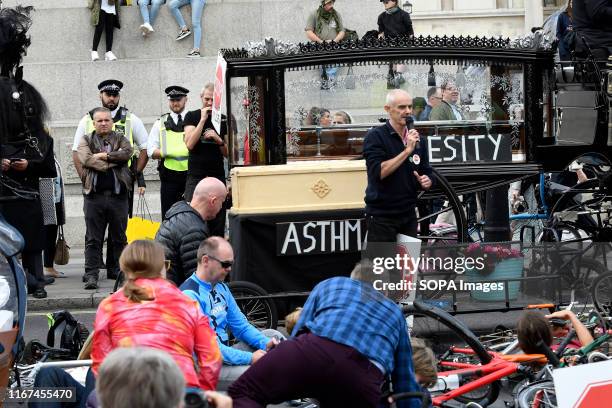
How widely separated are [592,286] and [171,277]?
3.14 meters

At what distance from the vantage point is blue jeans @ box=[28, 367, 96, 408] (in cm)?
645

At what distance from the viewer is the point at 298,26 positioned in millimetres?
18281

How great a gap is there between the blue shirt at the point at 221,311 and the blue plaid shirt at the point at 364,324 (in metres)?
1.19

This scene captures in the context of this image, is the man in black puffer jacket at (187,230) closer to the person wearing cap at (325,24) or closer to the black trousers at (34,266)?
the black trousers at (34,266)

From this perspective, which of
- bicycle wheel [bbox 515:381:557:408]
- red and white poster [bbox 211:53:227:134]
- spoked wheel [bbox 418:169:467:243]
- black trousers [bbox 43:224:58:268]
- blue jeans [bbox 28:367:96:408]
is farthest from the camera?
black trousers [bbox 43:224:58:268]

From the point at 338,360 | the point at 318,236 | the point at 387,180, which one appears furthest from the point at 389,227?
the point at 338,360

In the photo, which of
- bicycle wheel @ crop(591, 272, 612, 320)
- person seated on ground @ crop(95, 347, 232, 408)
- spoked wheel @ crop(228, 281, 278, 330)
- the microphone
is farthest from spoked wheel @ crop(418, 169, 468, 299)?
person seated on ground @ crop(95, 347, 232, 408)

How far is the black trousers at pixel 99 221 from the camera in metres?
13.4

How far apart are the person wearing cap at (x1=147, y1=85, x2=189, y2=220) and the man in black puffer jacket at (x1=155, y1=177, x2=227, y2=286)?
4.99m

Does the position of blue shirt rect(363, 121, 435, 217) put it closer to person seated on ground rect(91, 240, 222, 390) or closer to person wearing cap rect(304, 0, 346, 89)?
person seated on ground rect(91, 240, 222, 390)

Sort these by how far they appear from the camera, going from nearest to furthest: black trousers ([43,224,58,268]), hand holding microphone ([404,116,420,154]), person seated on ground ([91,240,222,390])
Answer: person seated on ground ([91,240,222,390]) < hand holding microphone ([404,116,420,154]) < black trousers ([43,224,58,268])

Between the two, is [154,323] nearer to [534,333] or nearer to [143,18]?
[534,333]

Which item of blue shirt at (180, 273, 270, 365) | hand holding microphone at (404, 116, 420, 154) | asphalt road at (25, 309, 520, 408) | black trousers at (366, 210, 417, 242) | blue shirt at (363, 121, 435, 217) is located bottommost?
asphalt road at (25, 309, 520, 408)

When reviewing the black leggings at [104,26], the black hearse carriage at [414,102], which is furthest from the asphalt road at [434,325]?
the black leggings at [104,26]
